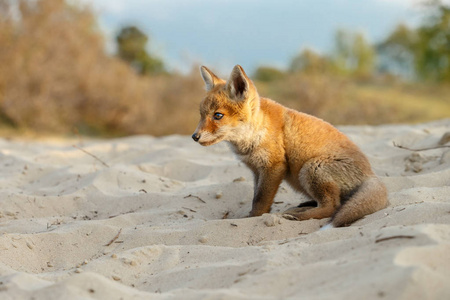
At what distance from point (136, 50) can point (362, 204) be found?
19311mm

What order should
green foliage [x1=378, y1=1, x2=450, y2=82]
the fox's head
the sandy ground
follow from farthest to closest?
green foliage [x1=378, y1=1, x2=450, y2=82], the fox's head, the sandy ground

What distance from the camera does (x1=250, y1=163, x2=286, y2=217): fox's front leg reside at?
4.12 meters

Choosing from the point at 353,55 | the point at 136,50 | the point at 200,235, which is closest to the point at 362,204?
the point at 200,235

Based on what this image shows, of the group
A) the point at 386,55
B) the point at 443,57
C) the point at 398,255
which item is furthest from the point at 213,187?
the point at 386,55

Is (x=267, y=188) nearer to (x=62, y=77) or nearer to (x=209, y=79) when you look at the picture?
(x=209, y=79)

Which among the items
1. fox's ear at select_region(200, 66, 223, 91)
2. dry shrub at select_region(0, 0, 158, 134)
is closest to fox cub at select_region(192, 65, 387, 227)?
fox's ear at select_region(200, 66, 223, 91)

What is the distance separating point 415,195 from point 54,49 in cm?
1122

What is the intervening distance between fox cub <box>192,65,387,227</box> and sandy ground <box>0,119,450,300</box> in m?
0.33

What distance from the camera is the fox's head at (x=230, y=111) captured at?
167 inches

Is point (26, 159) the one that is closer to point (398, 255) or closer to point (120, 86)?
point (398, 255)

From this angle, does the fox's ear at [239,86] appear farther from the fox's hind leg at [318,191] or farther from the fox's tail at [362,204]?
the fox's tail at [362,204]

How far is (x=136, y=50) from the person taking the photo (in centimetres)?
2158

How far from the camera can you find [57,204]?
4.64 meters

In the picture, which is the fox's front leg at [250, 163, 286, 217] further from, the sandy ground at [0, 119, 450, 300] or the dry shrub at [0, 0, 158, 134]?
the dry shrub at [0, 0, 158, 134]
